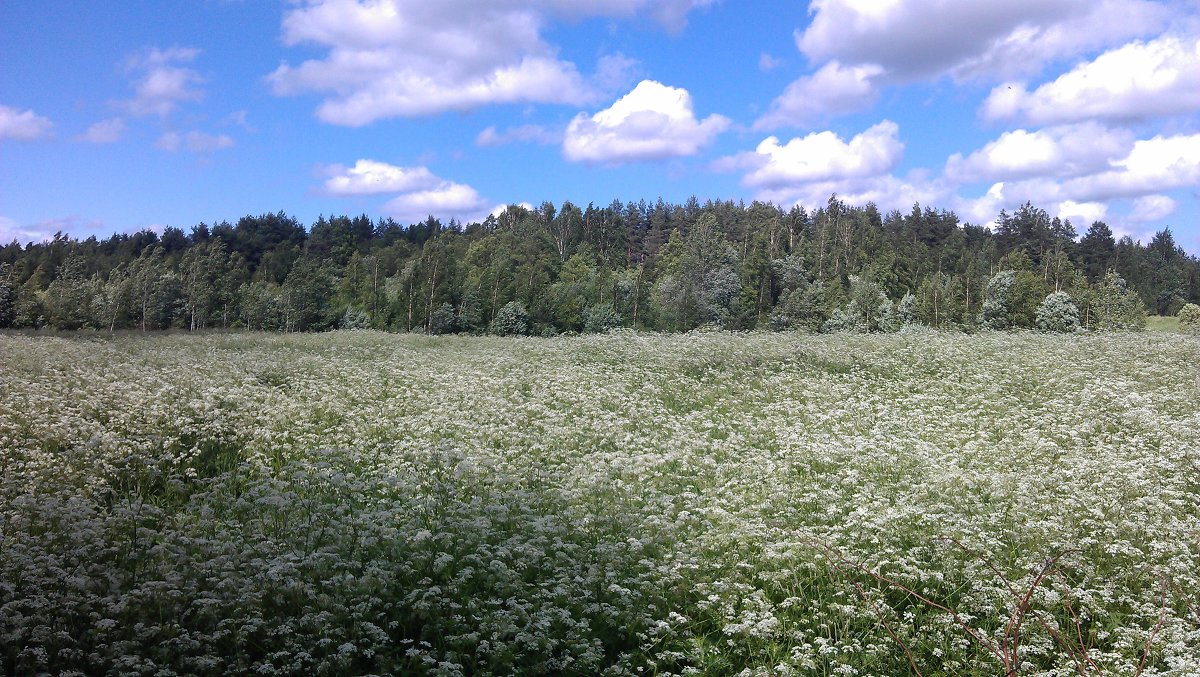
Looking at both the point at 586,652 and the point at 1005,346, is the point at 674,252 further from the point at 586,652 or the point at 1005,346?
the point at 586,652

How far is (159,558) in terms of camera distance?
593cm

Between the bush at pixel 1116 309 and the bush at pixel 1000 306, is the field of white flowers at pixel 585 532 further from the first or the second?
the bush at pixel 1116 309

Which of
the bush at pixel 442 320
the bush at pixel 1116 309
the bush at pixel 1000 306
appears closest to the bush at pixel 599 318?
the bush at pixel 442 320

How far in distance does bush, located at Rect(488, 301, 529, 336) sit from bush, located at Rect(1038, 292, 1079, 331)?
108ft

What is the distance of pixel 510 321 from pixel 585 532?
42707 millimetres

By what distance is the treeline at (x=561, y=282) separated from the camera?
148ft

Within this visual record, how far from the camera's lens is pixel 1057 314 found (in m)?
43.8

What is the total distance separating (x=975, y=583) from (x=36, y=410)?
11.8 metres

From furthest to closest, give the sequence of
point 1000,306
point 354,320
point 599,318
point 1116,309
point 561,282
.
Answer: point 561,282
point 599,318
point 354,320
point 1116,309
point 1000,306

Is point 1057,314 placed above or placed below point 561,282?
below

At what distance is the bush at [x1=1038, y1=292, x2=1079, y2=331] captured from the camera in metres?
43.2

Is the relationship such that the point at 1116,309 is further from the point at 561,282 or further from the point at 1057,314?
the point at 561,282

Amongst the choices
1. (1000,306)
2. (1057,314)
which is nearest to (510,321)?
(1000,306)

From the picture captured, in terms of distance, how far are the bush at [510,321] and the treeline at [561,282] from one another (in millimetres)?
133
